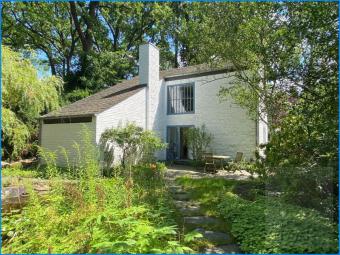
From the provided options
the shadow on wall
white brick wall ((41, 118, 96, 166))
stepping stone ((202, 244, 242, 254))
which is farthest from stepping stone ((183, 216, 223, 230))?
the shadow on wall

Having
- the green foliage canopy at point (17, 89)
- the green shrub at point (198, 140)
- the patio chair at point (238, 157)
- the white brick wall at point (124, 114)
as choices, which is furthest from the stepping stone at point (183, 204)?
the green shrub at point (198, 140)

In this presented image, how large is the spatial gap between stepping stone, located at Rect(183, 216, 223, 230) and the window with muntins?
40.3ft

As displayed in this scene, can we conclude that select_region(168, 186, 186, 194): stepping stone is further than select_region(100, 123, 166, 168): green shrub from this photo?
No

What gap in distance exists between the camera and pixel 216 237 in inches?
209

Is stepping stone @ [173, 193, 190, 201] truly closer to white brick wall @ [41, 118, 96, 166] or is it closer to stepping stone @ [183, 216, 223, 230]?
stepping stone @ [183, 216, 223, 230]

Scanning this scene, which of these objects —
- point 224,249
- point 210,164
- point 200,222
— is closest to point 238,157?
point 210,164

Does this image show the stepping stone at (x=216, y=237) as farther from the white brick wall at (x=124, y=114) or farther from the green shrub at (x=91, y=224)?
the white brick wall at (x=124, y=114)

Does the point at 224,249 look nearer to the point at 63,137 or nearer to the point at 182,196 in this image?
the point at 182,196

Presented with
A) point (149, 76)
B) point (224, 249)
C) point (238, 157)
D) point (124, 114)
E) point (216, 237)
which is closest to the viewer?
point (224, 249)

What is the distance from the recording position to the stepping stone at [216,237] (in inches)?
203

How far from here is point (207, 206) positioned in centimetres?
713

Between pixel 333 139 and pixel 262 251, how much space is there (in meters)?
2.69

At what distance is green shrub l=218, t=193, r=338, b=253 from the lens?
4.55 m

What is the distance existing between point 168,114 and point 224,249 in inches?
569
